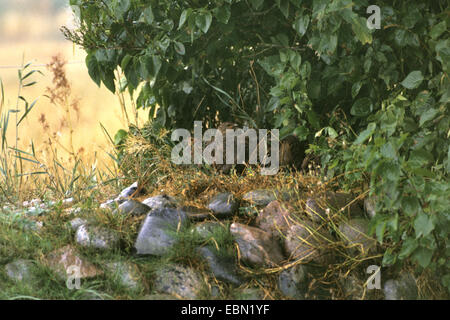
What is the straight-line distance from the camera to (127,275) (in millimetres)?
2732

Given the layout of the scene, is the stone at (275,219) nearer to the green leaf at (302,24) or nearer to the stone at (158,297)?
the stone at (158,297)

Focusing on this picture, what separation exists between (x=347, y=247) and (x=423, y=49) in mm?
1219

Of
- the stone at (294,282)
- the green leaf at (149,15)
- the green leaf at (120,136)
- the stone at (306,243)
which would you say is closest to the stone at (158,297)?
the stone at (294,282)

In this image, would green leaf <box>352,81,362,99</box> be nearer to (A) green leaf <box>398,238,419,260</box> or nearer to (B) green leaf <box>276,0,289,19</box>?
(B) green leaf <box>276,0,289,19</box>

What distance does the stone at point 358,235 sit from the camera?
2.82 meters

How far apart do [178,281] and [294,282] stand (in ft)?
1.74

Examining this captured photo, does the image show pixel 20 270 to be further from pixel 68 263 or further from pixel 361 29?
pixel 361 29

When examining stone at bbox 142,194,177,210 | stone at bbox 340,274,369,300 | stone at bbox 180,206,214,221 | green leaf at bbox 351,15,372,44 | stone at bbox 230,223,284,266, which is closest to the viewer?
stone at bbox 340,274,369,300

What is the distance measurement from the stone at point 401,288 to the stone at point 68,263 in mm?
1322

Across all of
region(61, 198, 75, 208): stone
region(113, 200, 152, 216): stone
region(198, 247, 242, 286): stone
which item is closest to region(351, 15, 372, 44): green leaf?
region(198, 247, 242, 286): stone

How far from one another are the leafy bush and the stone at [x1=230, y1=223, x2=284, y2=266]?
51 cm

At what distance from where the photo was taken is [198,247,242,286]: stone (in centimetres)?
273

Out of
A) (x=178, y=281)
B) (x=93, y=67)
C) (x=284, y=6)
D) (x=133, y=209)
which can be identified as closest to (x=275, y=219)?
(x=178, y=281)
